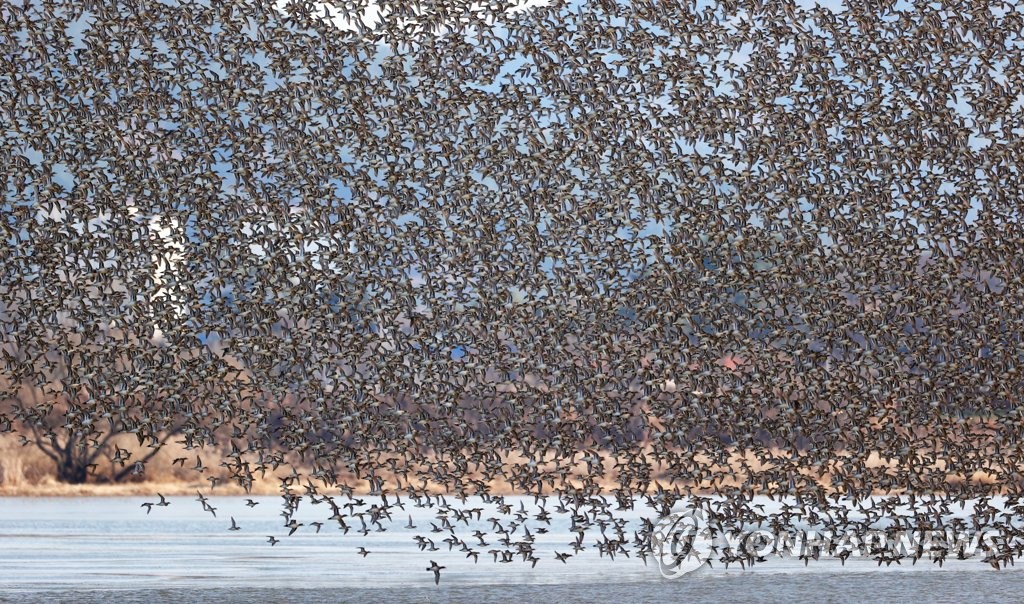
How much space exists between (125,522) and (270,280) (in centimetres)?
460

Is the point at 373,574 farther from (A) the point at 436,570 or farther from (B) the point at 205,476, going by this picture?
(B) the point at 205,476

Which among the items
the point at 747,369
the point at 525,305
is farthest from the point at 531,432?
the point at 747,369

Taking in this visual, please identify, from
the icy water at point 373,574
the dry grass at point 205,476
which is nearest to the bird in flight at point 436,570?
the icy water at point 373,574

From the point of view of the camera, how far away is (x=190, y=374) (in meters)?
10.4

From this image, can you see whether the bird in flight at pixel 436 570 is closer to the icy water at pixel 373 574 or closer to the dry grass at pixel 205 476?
the icy water at pixel 373 574

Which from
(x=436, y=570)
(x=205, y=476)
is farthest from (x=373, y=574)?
(x=205, y=476)

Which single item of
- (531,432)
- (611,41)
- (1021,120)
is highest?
(611,41)

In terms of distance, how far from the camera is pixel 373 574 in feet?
32.1

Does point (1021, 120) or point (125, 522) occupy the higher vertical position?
point (1021, 120)

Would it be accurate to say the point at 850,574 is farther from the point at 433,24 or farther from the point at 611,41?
the point at 433,24

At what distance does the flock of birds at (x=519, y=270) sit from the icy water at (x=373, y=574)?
49cm

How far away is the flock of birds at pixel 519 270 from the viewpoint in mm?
10414

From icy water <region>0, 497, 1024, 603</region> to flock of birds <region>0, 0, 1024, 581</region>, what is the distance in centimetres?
49

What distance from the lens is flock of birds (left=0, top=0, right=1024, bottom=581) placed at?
10.4 meters
